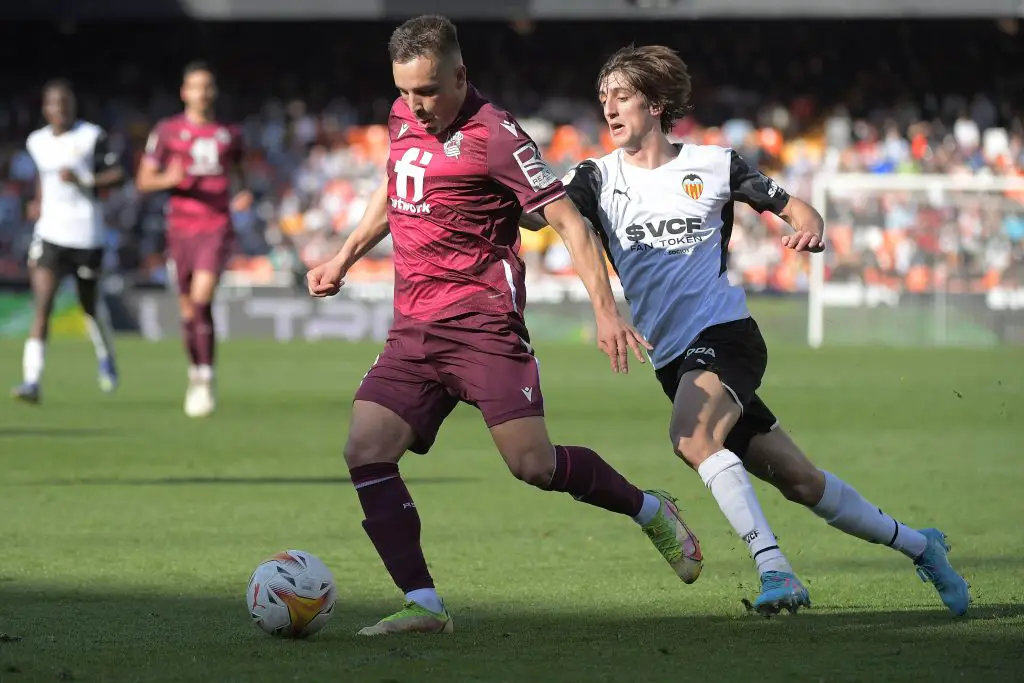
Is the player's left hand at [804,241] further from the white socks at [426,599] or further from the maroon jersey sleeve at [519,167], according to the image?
the white socks at [426,599]

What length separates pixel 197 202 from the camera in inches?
541

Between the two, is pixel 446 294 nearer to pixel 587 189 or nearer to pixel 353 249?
pixel 353 249

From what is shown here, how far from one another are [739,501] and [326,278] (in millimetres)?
1603

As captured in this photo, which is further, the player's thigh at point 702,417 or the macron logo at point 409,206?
the player's thigh at point 702,417

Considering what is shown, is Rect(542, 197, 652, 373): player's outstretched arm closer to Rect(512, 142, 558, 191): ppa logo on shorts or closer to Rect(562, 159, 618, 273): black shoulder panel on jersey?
Rect(512, 142, 558, 191): ppa logo on shorts

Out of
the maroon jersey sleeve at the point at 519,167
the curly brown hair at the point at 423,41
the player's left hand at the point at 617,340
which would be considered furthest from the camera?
the maroon jersey sleeve at the point at 519,167

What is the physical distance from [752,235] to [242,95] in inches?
438

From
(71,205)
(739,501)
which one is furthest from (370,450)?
(71,205)

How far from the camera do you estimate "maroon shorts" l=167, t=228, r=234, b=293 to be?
13.6 m

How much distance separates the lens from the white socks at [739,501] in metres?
5.65

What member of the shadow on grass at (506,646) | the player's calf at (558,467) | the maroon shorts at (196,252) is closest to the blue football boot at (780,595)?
the shadow on grass at (506,646)

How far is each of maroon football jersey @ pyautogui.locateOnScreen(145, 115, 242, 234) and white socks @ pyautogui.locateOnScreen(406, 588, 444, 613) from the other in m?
8.72

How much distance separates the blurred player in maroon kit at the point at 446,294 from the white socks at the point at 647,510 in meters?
0.21

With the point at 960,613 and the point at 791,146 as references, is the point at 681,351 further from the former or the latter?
the point at 791,146
